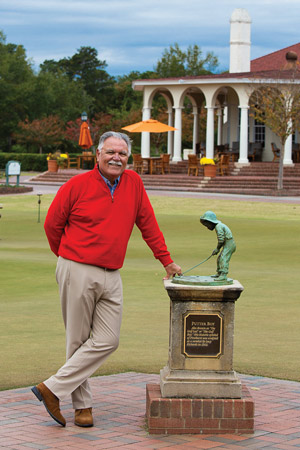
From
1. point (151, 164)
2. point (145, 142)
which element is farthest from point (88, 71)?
point (151, 164)

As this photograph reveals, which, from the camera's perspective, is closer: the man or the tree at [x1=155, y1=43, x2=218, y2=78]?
the man

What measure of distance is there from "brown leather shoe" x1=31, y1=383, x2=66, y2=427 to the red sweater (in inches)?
32.6

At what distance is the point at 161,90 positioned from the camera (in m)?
46.3

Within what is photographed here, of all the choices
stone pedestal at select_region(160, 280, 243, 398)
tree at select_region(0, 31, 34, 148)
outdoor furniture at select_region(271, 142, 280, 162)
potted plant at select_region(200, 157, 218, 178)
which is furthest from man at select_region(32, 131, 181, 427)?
tree at select_region(0, 31, 34, 148)

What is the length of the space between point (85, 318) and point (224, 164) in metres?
34.5

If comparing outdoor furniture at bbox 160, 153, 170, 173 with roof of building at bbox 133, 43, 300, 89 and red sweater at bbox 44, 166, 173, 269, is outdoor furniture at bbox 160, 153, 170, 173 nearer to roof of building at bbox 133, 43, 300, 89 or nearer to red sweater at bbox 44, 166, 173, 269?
roof of building at bbox 133, 43, 300, 89

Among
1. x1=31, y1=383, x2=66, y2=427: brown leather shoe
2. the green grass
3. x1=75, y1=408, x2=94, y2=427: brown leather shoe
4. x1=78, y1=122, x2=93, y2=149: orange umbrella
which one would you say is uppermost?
x1=78, y1=122, x2=93, y2=149: orange umbrella

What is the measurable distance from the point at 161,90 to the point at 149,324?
1508 inches

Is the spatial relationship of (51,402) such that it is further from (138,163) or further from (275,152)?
(275,152)

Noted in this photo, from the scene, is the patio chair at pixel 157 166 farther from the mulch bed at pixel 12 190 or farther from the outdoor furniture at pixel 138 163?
the mulch bed at pixel 12 190

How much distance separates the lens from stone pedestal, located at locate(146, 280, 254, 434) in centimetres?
521

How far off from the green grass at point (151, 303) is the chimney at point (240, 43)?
3131 centimetres

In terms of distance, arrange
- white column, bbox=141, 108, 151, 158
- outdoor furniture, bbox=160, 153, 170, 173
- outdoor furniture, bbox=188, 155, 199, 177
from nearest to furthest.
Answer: outdoor furniture, bbox=188, 155, 199, 177 → outdoor furniture, bbox=160, 153, 170, 173 → white column, bbox=141, 108, 151, 158

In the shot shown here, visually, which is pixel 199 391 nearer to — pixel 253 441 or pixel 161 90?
pixel 253 441
